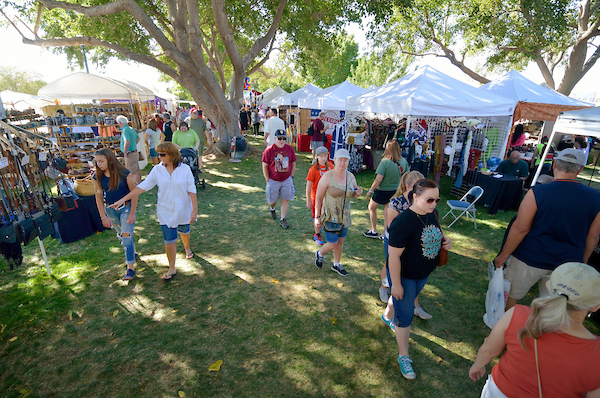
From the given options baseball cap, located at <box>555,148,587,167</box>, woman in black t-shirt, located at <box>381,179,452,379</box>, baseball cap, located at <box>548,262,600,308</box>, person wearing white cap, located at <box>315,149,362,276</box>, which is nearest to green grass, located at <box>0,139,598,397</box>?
woman in black t-shirt, located at <box>381,179,452,379</box>

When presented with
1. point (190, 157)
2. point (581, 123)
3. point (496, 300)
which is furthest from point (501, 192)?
point (190, 157)

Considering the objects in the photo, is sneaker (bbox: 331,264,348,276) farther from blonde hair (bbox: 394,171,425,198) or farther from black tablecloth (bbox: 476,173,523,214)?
black tablecloth (bbox: 476,173,523,214)

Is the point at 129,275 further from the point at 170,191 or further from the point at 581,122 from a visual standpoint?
the point at 581,122

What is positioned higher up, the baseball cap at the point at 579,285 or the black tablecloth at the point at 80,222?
the baseball cap at the point at 579,285

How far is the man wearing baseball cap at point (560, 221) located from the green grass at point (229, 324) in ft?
3.88

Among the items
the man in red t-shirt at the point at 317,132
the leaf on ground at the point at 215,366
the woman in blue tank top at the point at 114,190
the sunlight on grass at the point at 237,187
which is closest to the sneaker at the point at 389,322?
the leaf on ground at the point at 215,366

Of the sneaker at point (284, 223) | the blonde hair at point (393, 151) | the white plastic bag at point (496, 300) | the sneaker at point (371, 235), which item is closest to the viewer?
the white plastic bag at point (496, 300)

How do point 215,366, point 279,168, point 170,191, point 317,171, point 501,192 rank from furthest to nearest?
point 501,192
point 279,168
point 317,171
point 170,191
point 215,366

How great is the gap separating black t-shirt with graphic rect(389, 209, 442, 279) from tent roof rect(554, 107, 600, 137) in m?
3.36

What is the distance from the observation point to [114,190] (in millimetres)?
3893

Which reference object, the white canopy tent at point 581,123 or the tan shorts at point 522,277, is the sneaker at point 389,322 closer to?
the tan shorts at point 522,277

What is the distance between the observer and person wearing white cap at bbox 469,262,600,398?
136 cm

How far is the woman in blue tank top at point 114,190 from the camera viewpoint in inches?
151

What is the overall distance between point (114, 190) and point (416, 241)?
3751 millimetres
